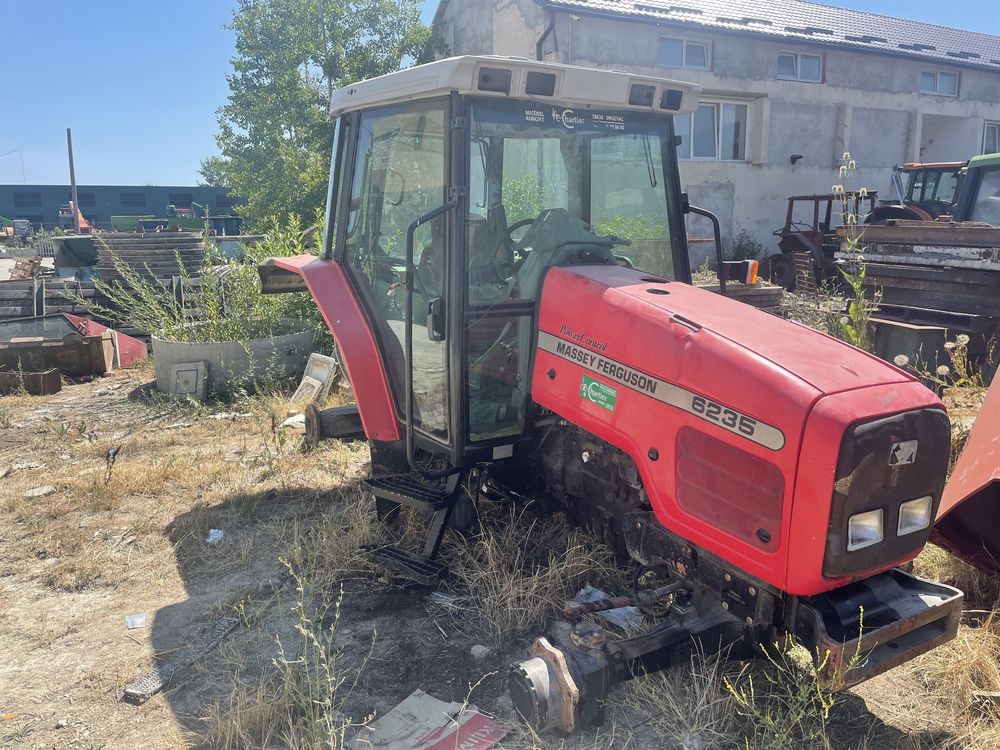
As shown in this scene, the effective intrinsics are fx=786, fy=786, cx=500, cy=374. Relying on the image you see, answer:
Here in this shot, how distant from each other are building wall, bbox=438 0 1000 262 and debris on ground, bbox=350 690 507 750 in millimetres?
12133

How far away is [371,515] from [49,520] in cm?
200

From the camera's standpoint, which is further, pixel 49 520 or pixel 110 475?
pixel 110 475

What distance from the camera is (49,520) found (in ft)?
15.3

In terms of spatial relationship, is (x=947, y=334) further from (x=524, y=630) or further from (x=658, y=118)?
(x=524, y=630)

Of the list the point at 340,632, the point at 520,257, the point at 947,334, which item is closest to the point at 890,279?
the point at 947,334

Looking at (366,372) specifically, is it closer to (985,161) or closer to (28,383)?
(28,383)

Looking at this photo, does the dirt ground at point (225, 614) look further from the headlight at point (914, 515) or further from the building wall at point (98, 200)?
the building wall at point (98, 200)

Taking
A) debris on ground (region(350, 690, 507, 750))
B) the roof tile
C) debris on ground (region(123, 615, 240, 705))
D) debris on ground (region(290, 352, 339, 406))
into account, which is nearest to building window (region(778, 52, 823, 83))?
the roof tile

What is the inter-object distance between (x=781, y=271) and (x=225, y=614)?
13.1 m

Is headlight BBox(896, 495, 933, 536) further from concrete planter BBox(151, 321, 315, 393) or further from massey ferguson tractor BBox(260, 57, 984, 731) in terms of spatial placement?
concrete planter BBox(151, 321, 315, 393)

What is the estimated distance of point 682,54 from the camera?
48.1 feet

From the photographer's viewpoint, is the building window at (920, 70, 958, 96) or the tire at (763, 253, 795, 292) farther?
the building window at (920, 70, 958, 96)

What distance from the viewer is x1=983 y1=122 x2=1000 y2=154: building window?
63.1ft

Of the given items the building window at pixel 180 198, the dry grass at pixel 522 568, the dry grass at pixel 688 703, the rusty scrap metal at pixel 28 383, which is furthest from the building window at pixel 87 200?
the dry grass at pixel 688 703
